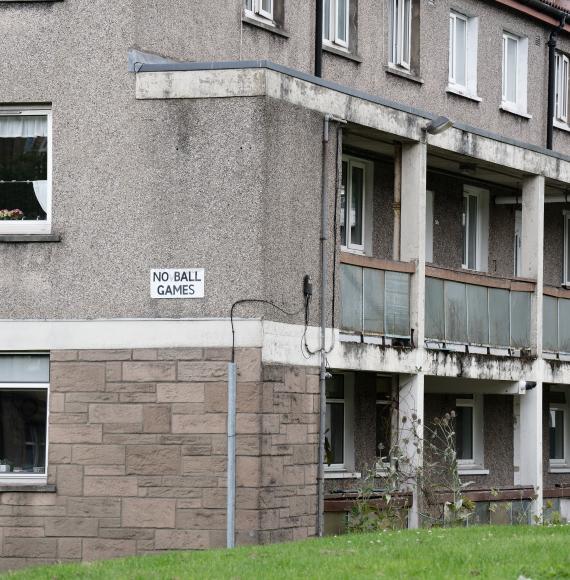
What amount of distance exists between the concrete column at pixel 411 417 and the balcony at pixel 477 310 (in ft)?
3.27

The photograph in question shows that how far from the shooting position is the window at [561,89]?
102ft

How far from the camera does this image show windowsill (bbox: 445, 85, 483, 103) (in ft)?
89.8

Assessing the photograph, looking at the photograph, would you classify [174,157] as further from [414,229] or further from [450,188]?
[450,188]

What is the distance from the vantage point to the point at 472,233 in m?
29.1

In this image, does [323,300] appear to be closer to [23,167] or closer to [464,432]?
[23,167]

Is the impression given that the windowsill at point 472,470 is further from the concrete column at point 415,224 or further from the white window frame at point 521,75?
the white window frame at point 521,75

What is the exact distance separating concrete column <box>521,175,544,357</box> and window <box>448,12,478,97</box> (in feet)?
6.62

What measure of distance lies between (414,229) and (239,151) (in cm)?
450

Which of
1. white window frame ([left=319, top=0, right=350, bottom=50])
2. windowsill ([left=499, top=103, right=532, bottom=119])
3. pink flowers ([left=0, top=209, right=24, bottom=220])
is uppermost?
white window frame ([left=319, top=0, right=350, bottom=50])

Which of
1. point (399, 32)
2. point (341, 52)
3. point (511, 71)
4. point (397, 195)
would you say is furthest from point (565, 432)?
point (341, 52)

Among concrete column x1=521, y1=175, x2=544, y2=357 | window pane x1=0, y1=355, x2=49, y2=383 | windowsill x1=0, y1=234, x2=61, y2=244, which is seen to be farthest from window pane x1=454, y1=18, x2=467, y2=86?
window pane x1=0, y1=355, x2=49, y2=383

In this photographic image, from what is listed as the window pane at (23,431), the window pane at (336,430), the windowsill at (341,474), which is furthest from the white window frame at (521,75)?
the window pane at (23,431)

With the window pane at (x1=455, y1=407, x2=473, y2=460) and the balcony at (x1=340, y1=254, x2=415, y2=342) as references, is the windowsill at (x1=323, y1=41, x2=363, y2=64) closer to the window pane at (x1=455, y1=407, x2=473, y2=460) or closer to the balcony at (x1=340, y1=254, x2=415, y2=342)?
the balcony at (x1=340, y1=254, x2=415, y2=342)

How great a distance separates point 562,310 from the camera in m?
28.4
